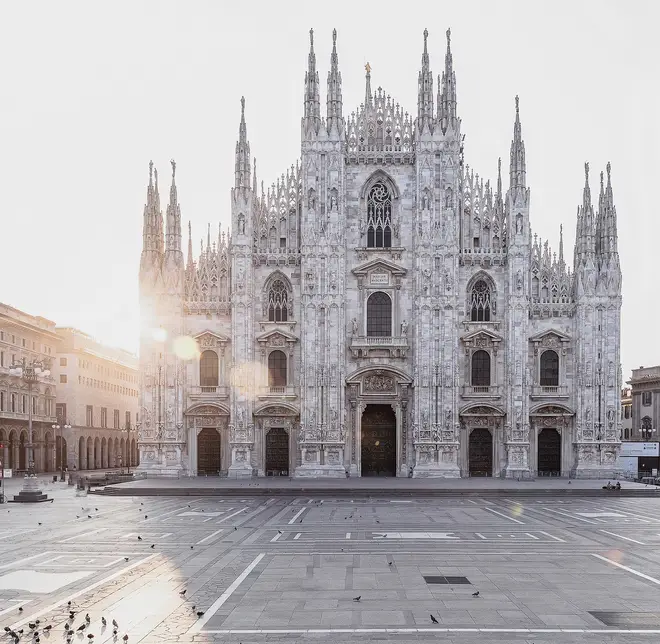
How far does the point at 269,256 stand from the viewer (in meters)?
57.9

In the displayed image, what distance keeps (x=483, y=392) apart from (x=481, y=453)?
4.22 meters

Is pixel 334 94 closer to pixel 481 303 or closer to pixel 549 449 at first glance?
pixel 481 303

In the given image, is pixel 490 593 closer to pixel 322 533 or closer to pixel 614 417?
pixel 322 533

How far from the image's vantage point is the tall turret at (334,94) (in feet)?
190

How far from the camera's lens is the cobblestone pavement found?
604 inches

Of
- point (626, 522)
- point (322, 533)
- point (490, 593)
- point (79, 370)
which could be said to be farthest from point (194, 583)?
point (79, 370)

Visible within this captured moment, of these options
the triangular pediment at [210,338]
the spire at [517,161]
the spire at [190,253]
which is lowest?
the triangular pediment at [210,338]

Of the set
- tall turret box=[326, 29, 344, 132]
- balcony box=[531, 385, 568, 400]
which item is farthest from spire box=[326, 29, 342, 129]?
balcony box=[531, 385, 568, 400]

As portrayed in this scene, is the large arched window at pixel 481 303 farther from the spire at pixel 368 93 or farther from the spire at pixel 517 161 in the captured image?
the spire at pixel 368 93

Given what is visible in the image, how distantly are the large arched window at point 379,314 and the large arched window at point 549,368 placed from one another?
10.8 meters

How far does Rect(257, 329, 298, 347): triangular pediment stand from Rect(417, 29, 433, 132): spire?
54.7 ft

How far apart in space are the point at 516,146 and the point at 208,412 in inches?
1096

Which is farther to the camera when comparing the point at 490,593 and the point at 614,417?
the point at 614,417

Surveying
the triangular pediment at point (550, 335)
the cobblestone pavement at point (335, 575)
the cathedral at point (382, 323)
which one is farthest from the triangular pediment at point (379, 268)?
the cobblestone pavement at point (335, 575)
